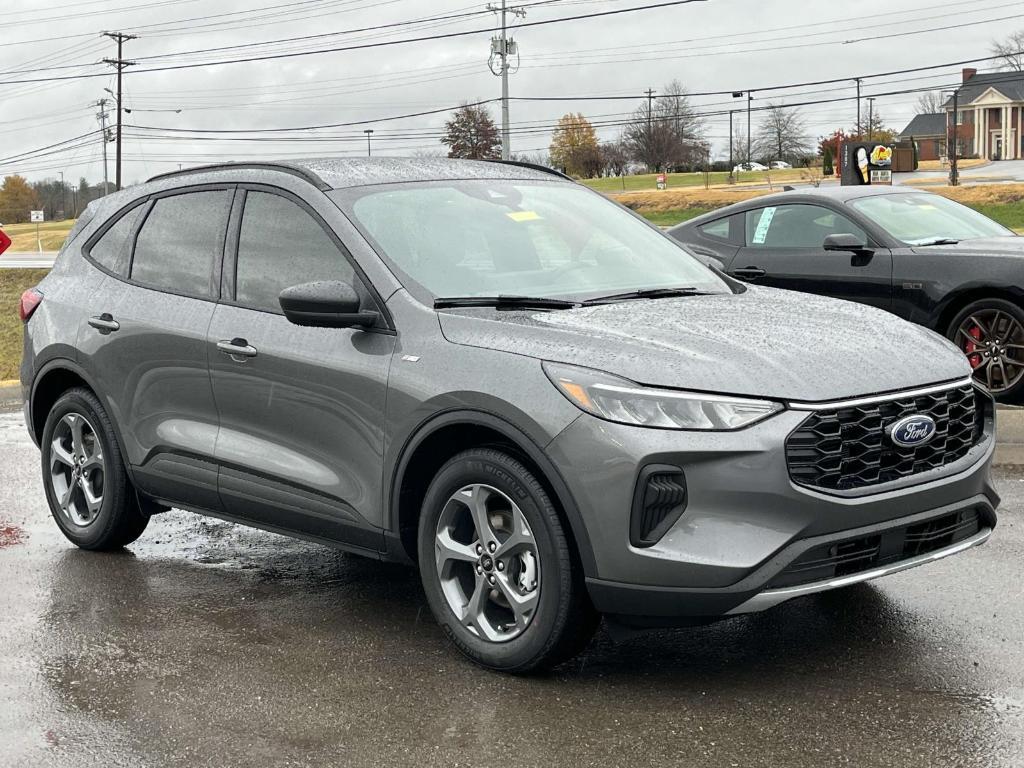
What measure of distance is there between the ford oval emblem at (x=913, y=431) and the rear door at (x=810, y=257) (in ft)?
18.8

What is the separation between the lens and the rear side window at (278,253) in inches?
208

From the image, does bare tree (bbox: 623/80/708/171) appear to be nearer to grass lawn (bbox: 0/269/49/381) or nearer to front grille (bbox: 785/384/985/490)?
grass lawn (bbox: 0/269/49/381)

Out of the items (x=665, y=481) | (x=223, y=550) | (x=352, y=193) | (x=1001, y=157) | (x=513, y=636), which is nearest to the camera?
(x=665, y=481)

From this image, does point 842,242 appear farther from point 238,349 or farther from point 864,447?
point 864,447

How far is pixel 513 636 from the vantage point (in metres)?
4.55

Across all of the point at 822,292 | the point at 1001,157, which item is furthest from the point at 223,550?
the point at 1001,157

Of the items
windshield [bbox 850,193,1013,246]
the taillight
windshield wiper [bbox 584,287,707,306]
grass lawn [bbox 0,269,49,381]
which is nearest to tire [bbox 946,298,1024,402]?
windshield [bbox 850,193,1013,246]

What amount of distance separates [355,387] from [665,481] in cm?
135

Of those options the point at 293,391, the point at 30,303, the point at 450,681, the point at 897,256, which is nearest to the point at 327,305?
the point at 293,391

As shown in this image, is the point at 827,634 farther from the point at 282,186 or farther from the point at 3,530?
the point at 3,530

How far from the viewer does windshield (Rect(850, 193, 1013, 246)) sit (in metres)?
10.4

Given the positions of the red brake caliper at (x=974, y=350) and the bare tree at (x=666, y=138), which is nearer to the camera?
the red brake caliper at (x=974, y=350)

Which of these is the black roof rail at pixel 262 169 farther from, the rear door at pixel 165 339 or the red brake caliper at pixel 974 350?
the red brake caliper at pixel 974 350

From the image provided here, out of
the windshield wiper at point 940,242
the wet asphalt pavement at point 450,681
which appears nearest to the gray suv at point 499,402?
the wet asphalt pavement at point 450,681
